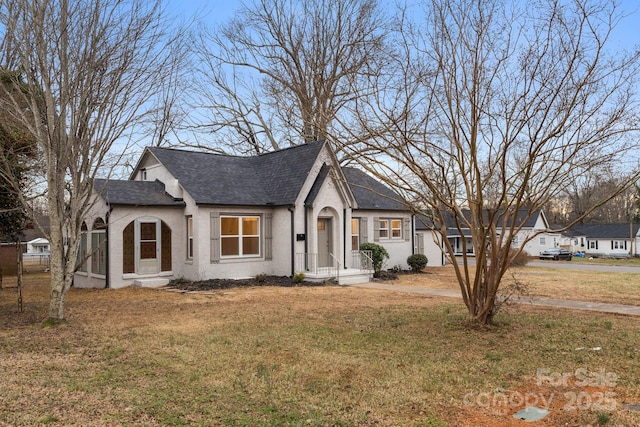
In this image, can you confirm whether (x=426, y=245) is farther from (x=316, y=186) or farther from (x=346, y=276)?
(x=316, y=186)

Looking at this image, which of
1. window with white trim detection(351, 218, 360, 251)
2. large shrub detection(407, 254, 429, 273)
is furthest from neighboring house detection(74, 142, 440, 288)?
large shrub detection(407, 254, 429, 273)

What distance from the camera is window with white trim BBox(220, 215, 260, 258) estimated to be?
1900 cm

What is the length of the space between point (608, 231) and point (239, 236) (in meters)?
54.2

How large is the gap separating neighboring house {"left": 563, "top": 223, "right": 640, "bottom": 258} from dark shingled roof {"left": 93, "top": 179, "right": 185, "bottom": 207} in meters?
51.5

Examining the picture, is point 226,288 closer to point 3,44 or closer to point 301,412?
point 3,44

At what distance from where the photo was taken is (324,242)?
20500 mm

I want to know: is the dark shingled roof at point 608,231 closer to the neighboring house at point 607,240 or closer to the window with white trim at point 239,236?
the neighboring house at point 607,240

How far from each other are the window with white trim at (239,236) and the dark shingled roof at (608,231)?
51591 millimetres

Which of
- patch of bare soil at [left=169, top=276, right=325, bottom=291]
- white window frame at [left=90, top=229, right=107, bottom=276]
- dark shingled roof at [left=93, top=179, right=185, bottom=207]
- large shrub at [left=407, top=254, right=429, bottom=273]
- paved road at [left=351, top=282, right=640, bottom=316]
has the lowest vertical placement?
paved road at [left=351, top=282, right=640, bottom=316]

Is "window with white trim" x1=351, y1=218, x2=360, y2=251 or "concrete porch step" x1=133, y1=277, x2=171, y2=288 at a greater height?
"window with white trim" x1=351, y1=218, x2=360, y2=251

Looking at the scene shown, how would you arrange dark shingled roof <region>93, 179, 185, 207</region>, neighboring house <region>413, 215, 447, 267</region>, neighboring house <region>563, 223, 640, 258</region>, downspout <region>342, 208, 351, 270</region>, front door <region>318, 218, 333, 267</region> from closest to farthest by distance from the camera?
dark shingled roof <region>93, 179, 185, 207</region>, downspout <region>342, 208, 351, 270</region>, front door <region>318, 218, 333, 267</region>, neighboring house <region>413, 215, 447, 267</region>, neighboring house <region>563, 223, 640, 258</region>

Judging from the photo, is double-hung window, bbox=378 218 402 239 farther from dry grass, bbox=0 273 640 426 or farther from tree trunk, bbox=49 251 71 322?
tree trunk, bbox=49 251 71 322

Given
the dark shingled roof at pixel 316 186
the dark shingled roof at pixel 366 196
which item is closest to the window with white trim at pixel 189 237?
the dark shingled roof at pixel 316 186

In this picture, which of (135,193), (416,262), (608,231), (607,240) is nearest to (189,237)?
(135,193)
